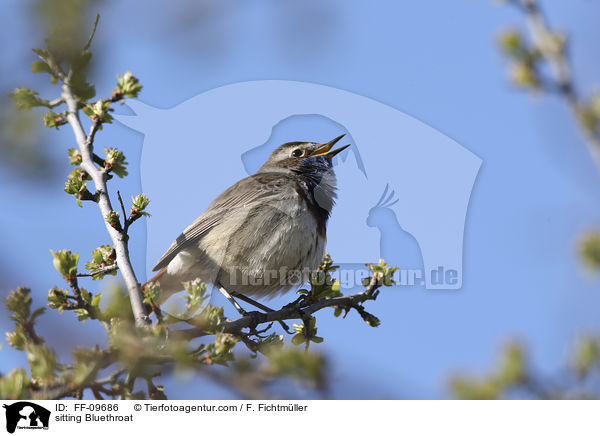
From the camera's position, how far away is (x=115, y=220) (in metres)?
4.32

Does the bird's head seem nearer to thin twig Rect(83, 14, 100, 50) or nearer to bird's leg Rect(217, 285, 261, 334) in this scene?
bird's leg Rect(217, 285, 261, 334)

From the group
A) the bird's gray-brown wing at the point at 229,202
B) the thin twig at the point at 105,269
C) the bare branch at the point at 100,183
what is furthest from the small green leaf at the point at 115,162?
the bird's gray-brown wing at the point at 229,202

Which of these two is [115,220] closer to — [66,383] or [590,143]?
[66,383]

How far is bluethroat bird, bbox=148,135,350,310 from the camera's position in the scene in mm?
6137

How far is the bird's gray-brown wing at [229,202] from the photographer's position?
6285mm

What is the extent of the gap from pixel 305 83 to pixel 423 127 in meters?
1.28

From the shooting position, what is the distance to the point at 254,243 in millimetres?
6156

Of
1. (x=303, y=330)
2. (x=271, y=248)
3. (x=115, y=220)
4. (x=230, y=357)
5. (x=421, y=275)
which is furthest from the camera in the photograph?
(x=271, y=248)

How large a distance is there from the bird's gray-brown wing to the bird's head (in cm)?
40

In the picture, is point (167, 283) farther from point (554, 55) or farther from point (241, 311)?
point (554, 55)

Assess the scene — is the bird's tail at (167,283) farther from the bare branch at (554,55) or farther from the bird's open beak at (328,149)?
the bare branch at (554,55)

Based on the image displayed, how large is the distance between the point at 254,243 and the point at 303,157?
1769mm

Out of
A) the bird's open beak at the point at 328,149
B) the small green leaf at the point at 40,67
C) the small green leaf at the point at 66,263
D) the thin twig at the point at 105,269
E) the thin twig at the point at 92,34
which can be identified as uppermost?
the bird's open beak at the point at 328,149
